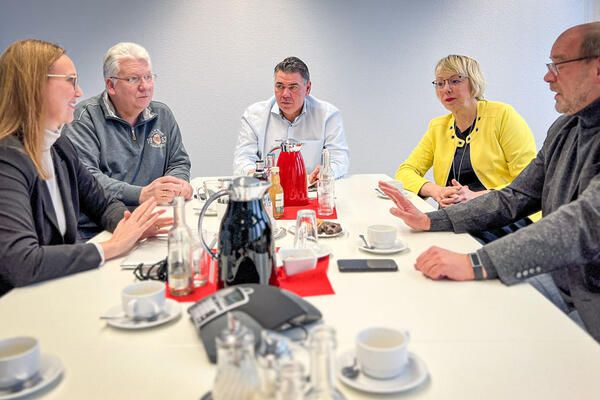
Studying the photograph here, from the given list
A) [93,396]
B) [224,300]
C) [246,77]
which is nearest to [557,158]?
[224,300]

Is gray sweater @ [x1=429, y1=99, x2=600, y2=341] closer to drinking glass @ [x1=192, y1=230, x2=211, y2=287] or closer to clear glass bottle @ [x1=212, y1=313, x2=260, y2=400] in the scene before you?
drinking glass @ [x1=192, y1=230, x2=211, y2=287]

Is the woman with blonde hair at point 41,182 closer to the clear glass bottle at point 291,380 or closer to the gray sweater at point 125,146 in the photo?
the gray sweater at point 125,146

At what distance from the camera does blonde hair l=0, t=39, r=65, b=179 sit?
160cm

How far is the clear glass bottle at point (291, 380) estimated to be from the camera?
66cm

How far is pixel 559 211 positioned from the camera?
1390mm

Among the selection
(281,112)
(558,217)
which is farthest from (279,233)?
(281,112)

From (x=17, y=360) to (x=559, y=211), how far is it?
1.23 metres

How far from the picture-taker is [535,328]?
1083 millimetres

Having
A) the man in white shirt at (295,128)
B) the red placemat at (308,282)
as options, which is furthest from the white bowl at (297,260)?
the man in white shirt at (295,128)

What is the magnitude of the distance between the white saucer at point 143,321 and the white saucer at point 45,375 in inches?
6.2

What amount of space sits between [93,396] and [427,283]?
31.2 inches

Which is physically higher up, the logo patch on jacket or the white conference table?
the logo patch on jacket

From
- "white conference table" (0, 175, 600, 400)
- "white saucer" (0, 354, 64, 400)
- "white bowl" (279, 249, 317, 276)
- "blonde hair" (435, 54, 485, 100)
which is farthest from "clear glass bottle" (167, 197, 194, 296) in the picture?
"blonde hair" (435, 54, 485, 100)

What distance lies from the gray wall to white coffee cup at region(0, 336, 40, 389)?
3.41 m
